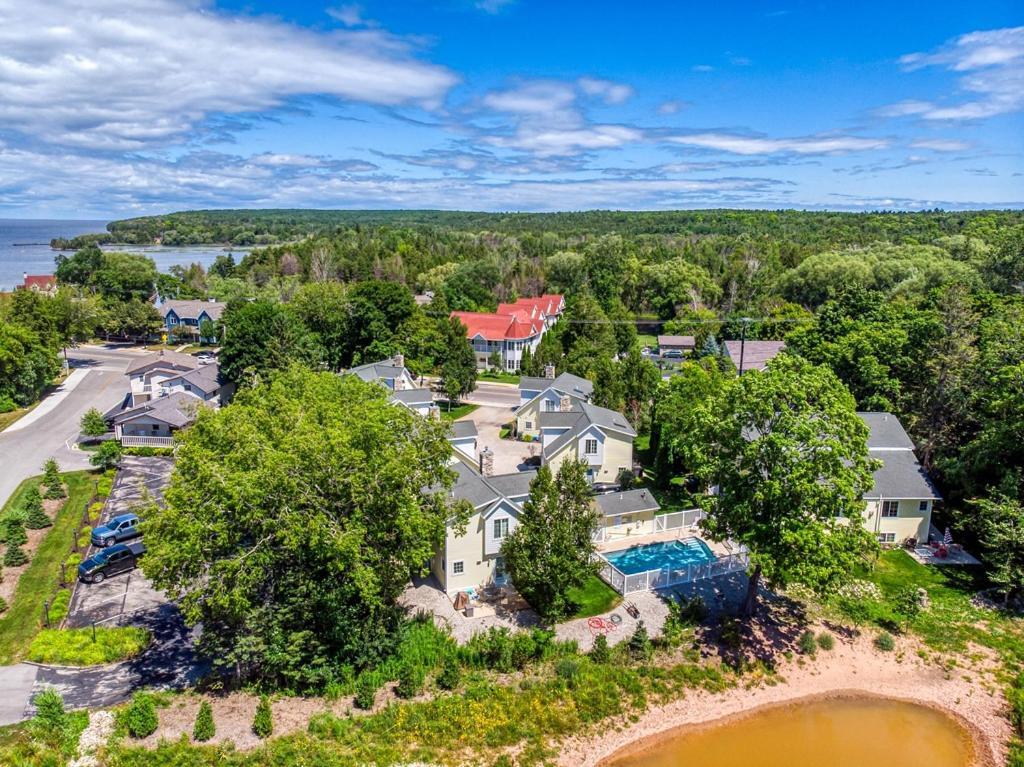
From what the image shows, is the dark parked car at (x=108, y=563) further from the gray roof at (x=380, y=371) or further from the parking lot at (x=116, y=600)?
the gray roof at (x=380, y=371)

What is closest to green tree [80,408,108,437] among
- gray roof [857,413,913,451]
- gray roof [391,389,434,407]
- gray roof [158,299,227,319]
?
gray roof [391,389,434,407]

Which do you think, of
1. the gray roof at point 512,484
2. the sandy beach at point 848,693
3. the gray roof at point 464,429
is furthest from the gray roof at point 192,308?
the sandy beach at point 848,693

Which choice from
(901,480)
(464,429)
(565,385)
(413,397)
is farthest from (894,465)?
(413,397)

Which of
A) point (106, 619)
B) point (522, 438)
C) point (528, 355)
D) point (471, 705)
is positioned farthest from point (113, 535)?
point (528, 355)

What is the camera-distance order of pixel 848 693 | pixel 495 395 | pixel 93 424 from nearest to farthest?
1. pixel 848 693
2. pixel 93 424
3. pixel 495 395

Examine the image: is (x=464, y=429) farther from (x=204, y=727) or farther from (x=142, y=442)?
(x=204, y=727)

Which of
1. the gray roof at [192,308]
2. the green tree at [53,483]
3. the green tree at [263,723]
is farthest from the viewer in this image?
the gray roof at [192,308]
